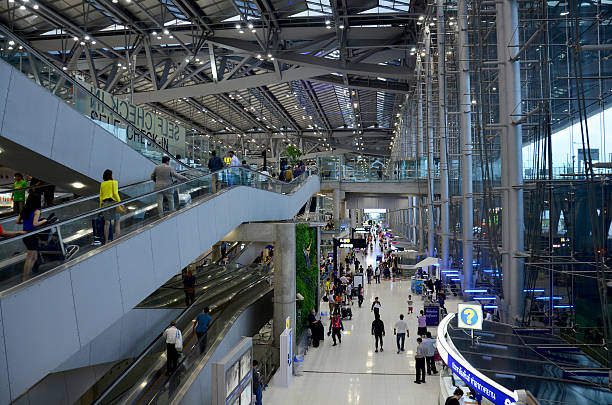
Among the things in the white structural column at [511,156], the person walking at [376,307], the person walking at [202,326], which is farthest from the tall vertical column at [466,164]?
the person walking at [202,326]

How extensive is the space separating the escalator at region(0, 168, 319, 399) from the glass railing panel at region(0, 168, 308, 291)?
14 millimetres

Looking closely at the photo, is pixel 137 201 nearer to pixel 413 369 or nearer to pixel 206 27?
pixel 413 369

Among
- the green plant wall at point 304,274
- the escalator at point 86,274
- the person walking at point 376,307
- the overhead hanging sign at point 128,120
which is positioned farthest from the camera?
the person walking at point 376,307

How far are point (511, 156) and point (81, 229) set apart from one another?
382 inches

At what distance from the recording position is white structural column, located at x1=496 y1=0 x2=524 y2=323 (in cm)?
1226

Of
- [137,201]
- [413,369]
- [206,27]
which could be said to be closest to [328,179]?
[206,27]

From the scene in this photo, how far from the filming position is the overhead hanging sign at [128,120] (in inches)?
421

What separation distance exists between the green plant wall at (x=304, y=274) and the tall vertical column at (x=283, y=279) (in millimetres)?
765

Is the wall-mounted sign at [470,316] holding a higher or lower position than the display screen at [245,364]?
higher

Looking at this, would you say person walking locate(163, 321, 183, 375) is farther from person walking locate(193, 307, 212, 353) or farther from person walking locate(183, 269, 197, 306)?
person walking locate(183, 269, 197, 306)

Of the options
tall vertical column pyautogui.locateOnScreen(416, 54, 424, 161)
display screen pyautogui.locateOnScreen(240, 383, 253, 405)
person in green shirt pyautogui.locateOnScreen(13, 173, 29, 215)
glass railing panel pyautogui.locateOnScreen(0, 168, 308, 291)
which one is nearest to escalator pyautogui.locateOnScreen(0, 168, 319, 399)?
glass railing panel pyautogui.locateOnScreen(0, 168, 308, 291)

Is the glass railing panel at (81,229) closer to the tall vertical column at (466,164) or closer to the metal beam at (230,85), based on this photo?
the tall vertical column at (466,164)

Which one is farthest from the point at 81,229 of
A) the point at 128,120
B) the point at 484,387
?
the point at 128,120

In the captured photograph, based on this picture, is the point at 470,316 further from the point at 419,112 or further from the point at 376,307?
the point at 419,112
